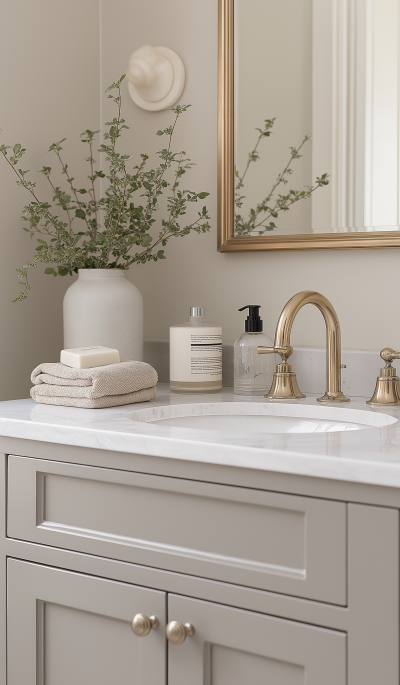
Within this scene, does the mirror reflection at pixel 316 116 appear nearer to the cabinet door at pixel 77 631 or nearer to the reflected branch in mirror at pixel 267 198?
the reflected branch in mirror at pixel 267 198

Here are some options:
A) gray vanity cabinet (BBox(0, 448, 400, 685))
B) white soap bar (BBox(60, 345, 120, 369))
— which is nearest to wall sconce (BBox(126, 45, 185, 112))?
white soap bar (BBox(60, 345, 120, 369))

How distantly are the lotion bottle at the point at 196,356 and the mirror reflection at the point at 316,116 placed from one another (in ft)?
0.86

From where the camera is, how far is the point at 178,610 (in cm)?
87

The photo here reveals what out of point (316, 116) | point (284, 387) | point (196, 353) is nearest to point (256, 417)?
point (284, 387)

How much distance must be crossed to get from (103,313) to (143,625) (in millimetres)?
617

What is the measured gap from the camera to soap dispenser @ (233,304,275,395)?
1.28 m

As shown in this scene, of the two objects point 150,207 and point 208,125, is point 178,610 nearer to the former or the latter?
point 150,207

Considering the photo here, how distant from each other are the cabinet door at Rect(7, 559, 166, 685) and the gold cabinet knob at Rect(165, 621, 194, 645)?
29 mm

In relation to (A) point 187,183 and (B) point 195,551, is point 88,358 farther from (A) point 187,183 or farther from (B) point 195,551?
(A) point 187,183

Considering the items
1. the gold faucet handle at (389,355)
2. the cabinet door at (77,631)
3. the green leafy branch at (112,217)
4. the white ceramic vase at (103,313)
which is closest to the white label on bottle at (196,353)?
the white ceramic vase at (103,313)

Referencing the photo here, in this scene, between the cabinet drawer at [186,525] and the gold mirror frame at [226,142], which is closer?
the cabinet drawer at [186,525]

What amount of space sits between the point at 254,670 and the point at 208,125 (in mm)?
1100

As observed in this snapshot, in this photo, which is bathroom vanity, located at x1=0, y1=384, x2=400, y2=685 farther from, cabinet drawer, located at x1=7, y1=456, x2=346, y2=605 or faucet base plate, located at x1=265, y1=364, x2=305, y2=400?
faucet base plate, located at x1=265, y1=364, x2=305, y2=400

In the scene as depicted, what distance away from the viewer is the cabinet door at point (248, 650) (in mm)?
761
